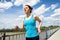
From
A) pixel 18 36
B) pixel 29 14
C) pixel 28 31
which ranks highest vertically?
pixel 29 14

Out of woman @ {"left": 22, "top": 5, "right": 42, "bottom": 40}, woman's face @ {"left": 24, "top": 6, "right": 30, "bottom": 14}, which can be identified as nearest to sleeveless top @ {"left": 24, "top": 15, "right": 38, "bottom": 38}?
woman @ {"left": 22, "top": 5, "right": 42, "bottom": 40}

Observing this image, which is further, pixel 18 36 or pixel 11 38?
pixel 18 36

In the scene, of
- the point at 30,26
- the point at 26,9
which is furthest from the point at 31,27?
the point at 26,9

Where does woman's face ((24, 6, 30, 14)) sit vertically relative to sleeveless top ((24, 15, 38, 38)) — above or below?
above

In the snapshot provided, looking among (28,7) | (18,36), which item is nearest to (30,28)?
(28,7)

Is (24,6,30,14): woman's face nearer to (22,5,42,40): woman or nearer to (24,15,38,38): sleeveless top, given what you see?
(22,5,42,40): woman

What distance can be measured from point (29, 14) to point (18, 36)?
3.01 meters

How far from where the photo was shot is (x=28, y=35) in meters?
5.00

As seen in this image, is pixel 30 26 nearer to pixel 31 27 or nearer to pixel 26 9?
pixel 31 27

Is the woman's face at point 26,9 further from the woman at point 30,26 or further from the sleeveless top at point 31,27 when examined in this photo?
the sleeveless top at point 31,27

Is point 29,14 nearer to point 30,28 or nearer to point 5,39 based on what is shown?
point 30,28

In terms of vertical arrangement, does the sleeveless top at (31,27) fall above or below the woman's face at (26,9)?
below

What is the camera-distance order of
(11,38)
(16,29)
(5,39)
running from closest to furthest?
(16,29) → (5,39) → (11,38)

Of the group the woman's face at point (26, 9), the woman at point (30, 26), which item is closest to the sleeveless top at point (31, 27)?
the woman at point (30, 26)
